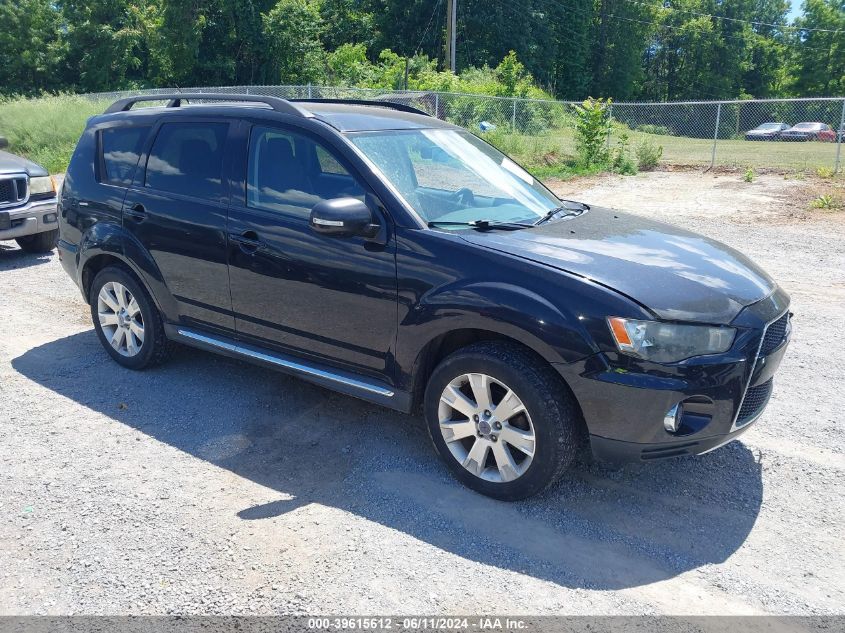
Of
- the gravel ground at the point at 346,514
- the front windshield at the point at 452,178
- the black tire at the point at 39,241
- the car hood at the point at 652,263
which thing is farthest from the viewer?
the black tire at the point at 39,241

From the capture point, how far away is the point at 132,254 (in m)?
5.15

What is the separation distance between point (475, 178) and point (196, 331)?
6.96 feet

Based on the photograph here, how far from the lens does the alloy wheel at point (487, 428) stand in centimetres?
360

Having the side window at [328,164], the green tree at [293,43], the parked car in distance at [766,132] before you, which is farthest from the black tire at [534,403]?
the green tree at [293,43]

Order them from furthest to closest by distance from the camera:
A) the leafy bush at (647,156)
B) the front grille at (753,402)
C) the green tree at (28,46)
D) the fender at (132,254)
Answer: the green tree at (28,46) → the leafy bush at (647,156) → the fender at (132,254) → the front grille at (753,402)

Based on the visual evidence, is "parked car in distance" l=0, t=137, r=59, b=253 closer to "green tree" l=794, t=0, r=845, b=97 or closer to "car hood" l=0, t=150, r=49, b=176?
"car hood" l=0, t=150, r=49, b=176

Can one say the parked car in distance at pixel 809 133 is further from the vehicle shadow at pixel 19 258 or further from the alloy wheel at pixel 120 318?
the alloy wheel at pixel 120 318

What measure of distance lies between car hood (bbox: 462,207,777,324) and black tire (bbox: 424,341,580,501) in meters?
A: 0.50

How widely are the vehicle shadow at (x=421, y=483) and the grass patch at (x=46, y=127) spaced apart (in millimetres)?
17151

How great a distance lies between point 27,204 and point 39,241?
72 centimetres

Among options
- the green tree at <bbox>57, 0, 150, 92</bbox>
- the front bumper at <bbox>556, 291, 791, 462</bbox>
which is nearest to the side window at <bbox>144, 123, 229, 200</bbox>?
the front bumper at <bbox>556, 291, 791, 462</bbox>

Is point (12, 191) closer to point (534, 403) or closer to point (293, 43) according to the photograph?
point (534, 403)

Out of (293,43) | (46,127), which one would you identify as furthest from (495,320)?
(293,43)

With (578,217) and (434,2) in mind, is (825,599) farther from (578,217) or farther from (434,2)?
(434,2)
